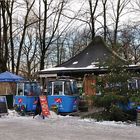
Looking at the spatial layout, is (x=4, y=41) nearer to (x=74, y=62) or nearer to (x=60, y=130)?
(x=74, y=62)

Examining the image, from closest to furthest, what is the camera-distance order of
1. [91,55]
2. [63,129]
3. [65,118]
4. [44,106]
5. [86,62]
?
[63,129]
[65,118]
[44,106]
[86,62]
[91,55]

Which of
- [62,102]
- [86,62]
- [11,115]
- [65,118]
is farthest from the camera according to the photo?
[86,62]

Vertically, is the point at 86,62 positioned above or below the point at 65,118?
above

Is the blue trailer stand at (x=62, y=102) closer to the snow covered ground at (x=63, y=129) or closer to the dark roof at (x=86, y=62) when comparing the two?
the snow covered ground at (x=63, y=129)

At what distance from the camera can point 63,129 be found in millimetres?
16484

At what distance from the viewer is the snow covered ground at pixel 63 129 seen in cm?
1416

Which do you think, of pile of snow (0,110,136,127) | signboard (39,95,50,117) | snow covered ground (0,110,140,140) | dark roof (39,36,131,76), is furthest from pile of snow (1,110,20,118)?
dark roof (39,36,131,76)

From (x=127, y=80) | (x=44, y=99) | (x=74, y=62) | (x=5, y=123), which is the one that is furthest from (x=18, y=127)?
(x=74, y=62)

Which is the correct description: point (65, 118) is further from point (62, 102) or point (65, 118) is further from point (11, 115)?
point (11, 115)

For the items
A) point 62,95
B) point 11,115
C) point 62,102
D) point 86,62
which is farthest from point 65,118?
point 86,62

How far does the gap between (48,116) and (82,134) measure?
20.8 ft

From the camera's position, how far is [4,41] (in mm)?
41344

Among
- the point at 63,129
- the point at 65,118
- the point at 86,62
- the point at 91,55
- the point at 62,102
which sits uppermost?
the point at 91,55

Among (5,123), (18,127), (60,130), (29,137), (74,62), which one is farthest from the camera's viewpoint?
(74,62)
